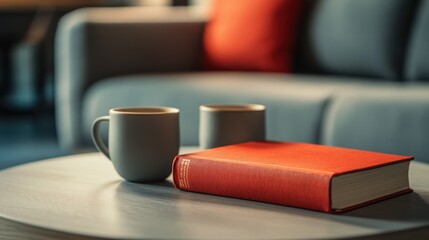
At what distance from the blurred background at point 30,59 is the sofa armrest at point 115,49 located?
1.25 metres

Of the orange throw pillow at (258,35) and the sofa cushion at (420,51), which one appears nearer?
the sofa cushion at (420,51)

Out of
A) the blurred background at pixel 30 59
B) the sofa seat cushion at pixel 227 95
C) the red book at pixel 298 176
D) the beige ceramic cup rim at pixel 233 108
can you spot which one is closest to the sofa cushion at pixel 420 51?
the sofa seat cushion at pixel 227 95

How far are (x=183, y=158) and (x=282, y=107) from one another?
3.36ft

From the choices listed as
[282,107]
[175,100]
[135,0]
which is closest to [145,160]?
[282,107]

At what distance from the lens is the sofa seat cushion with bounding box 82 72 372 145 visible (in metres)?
1.93

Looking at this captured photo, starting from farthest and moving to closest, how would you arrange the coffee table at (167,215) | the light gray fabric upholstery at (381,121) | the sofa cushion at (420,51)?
the sofa cushion at (420,51), the light gray fabric upholstery at (381,121), the coffee table at (167,215)

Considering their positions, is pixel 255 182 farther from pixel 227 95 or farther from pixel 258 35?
pixel 258 35

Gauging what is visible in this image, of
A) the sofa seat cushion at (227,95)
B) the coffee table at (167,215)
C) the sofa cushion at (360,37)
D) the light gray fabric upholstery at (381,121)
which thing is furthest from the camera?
the sofa cushion at (360,37)

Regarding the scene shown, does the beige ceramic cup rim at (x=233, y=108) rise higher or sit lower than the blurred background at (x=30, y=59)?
higher

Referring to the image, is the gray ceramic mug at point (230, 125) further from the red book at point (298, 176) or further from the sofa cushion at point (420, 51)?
the sofa cushion at point (420, 51)

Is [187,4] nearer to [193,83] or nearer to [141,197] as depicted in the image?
[193,83]

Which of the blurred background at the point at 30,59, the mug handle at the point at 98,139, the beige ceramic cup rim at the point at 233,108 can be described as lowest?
the blurred background at the point at 30,59

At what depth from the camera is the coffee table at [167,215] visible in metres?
0.76

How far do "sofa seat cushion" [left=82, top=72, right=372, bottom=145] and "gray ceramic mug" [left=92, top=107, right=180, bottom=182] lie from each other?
915 mm
